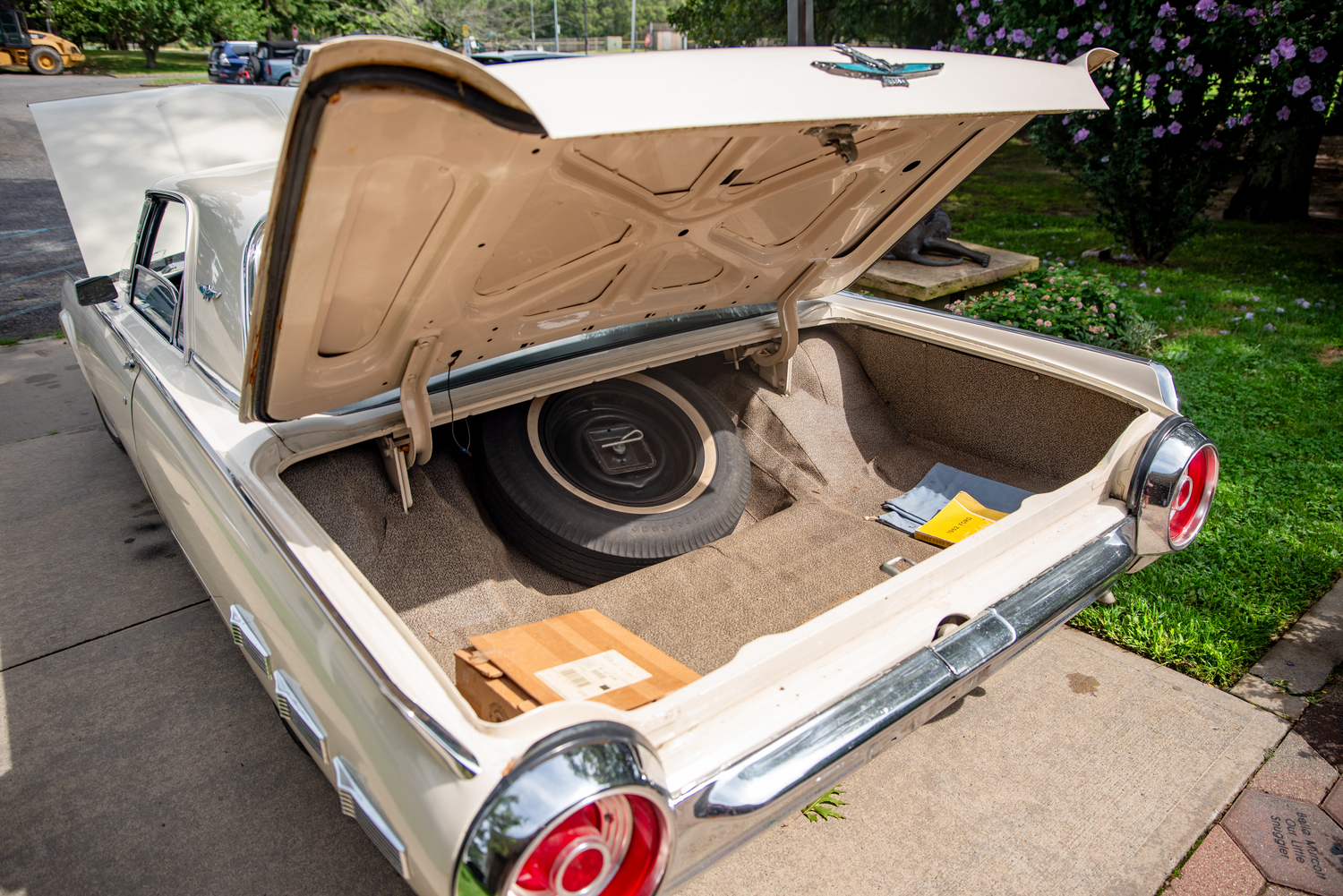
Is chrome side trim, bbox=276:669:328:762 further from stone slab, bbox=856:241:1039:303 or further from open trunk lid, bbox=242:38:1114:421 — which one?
stone slab, bbox=856:241:1039:303

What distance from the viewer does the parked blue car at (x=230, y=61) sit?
68.7 ft

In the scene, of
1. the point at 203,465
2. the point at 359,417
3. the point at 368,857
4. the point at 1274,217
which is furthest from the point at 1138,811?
the point at 1274,217

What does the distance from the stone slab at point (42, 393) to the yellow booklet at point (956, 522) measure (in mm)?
4318

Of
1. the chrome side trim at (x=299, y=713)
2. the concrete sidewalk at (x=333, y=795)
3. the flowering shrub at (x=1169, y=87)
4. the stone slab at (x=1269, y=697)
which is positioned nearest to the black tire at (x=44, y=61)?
the flowering shrub at (x=1169, y=87)

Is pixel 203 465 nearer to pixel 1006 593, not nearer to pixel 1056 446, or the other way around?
pixel 1006 593

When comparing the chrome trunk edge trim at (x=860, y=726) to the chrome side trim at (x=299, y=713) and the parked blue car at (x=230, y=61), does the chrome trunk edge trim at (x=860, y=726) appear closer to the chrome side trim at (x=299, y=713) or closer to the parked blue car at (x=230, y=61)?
the chrome side trim at (x=299, y=713)

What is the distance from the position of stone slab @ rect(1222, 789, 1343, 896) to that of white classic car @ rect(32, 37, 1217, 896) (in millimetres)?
706

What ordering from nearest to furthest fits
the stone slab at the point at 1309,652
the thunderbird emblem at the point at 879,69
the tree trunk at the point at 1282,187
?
1. the thunderbird emblem at the point at 879,69
2. the stone slab at the point at 1309,652
3. the tree trunk at the point at 1282,187

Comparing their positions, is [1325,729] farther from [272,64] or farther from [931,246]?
[272,64]

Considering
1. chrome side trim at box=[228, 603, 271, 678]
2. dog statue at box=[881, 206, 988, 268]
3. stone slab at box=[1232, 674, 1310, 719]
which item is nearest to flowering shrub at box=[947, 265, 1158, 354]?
dog statue at box=[881, 206, 988, 268]

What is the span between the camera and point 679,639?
225 cm

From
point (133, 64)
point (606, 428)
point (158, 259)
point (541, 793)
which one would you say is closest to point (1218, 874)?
point (541, 793)

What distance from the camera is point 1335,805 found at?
83.2 inches

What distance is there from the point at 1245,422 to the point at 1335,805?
259 cm
